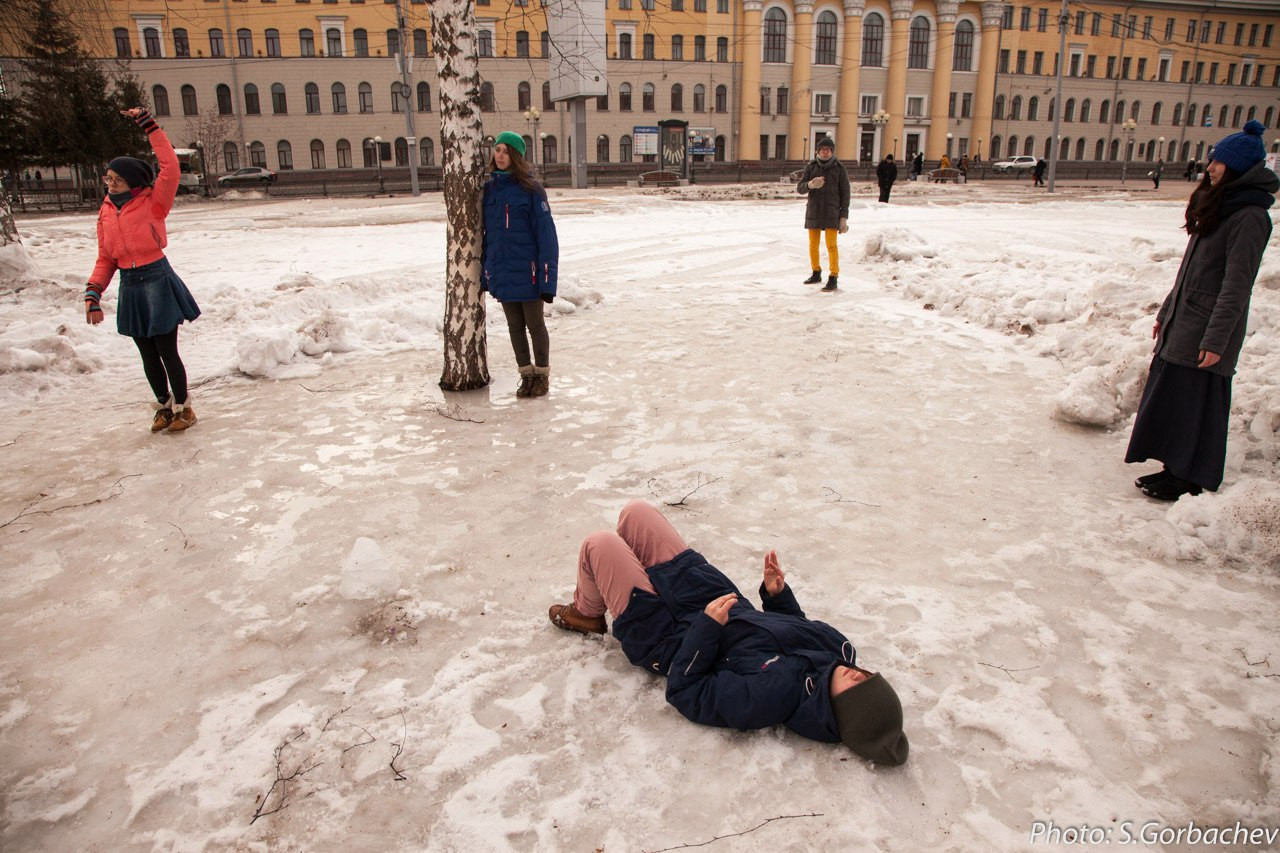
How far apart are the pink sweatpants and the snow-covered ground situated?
22 cm

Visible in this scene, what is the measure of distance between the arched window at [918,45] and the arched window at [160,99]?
5622 cm

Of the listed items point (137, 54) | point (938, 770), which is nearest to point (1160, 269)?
point (938, 770)

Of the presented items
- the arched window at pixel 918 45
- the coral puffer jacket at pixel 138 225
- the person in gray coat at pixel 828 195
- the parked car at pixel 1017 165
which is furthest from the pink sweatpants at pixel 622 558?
the arched window at pixel 918 45

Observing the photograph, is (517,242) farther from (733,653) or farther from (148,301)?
(733,653)

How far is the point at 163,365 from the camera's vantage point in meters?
5.51

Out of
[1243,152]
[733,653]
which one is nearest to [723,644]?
[733,653]

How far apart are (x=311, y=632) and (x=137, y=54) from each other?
66.2 meters

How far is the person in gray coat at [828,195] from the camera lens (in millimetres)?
9961

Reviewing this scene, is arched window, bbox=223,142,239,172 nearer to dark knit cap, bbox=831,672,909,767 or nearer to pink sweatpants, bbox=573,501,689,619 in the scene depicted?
pink sweatpants, bbox=573,501,689,619

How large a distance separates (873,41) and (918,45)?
4.16 m

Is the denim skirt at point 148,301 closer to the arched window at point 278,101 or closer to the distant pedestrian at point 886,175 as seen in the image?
the distant pedestrian at point 886,175

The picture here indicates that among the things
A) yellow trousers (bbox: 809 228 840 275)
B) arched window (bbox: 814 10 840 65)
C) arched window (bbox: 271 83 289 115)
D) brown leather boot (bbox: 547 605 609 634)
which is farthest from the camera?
arched window (bbox: 814 10 840 65)

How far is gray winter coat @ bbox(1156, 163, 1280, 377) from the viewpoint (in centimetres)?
382

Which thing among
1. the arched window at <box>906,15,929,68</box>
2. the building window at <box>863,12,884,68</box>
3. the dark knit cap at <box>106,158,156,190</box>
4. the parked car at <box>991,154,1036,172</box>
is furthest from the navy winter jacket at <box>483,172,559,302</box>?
the arched window at <box>906,15,929,68</box>
